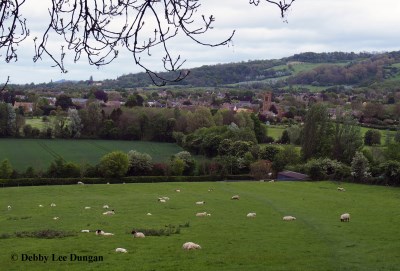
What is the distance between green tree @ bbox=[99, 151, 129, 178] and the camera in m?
61.6

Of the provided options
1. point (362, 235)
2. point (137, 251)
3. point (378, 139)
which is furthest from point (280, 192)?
point (378, 139)

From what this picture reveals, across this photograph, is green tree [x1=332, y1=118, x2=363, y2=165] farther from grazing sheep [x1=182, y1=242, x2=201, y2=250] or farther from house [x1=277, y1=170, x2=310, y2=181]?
grazing sheep [x1=182, y1=242, x2=201, y2=250]

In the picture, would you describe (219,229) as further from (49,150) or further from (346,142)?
(49,150)

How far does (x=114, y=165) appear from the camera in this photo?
61.7m

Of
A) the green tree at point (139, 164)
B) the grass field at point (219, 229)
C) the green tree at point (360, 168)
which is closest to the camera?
the grass field at point (219, 229)

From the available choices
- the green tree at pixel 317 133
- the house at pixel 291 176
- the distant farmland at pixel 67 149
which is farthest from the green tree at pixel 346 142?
the distant farmland at pixel 67 149

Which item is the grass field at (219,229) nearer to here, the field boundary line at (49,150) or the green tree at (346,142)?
the green tree at (346,142)

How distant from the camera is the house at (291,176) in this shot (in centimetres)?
6256

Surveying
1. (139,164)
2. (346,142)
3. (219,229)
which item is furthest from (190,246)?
(346,142)

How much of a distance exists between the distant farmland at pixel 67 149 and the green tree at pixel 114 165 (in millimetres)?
10305

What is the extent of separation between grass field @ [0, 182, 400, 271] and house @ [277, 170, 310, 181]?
1468 centimetres

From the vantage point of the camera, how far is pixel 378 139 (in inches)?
3536

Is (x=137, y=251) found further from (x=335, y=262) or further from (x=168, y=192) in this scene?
(x=168, y=192)

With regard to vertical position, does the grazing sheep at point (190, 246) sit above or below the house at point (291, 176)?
above
